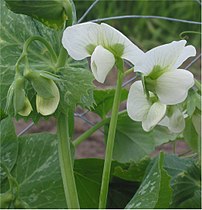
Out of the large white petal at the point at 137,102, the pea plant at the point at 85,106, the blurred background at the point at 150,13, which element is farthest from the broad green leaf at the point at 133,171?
the blurred background at the point at 150,13

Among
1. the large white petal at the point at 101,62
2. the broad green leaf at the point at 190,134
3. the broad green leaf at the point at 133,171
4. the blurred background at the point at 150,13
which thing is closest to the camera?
the large white petal at the point at 101,62

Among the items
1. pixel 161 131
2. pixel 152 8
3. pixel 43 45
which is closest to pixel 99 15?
pixel 152 8

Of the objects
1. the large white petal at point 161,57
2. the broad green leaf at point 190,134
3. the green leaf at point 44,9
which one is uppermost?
the green leaf at point 44,9

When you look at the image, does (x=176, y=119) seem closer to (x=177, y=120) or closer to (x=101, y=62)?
(x=177, y=120)

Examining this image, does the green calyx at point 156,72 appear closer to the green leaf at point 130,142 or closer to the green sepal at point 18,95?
the green sepal at point 18,95

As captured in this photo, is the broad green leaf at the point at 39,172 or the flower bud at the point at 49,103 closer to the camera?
the flower bud at the point at 49,103

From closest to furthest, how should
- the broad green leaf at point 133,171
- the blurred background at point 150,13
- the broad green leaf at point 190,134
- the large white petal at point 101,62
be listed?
the large white petal at point 101,62 < the broad green leaf at point 190,134 < the broad green leaf at point 133,171 < the blurred background at point 150,13

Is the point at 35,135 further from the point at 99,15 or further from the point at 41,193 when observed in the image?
the point at 99,15

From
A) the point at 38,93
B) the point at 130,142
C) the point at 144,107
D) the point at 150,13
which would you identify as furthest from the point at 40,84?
the point at 150,13
